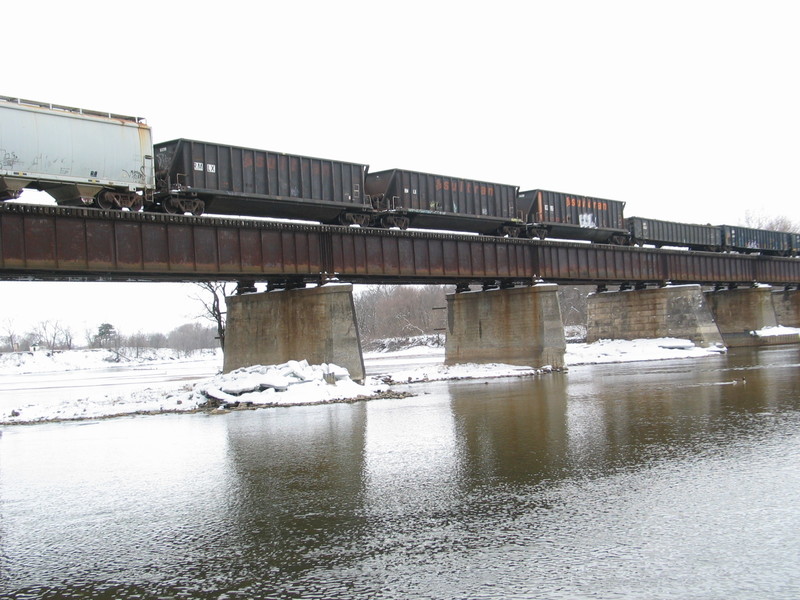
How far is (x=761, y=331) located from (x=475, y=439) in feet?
182

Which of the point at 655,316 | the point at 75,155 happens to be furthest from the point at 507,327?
the point at 75,155

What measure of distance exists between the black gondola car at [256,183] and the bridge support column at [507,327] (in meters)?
10.4

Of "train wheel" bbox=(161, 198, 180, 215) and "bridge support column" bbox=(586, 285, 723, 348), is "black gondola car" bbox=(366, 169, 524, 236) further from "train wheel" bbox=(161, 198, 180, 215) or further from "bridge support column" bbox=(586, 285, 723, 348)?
"bridge support column" bbox=(586, 285, 723, 348)

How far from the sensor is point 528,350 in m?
39.5

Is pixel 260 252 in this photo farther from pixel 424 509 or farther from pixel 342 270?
pixel 424 509

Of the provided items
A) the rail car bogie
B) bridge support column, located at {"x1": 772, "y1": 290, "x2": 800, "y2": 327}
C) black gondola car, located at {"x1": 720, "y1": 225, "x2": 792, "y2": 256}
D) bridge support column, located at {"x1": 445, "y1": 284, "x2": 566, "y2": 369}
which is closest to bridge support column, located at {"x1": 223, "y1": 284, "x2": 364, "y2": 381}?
the rail car bogie

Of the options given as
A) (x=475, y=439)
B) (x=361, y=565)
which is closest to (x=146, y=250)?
(x=475, y=439)

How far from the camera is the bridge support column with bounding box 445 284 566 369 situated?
1539 inches

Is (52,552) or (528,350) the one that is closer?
(52,552)

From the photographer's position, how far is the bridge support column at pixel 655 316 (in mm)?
52250

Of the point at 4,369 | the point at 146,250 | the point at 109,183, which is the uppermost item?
the point at 109,183

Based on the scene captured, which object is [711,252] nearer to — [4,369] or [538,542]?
[538,542]

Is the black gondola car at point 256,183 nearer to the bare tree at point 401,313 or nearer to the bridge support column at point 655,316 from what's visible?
the bridge support column at point 655,316

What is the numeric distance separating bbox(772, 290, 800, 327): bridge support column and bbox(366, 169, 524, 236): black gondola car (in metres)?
43.3
